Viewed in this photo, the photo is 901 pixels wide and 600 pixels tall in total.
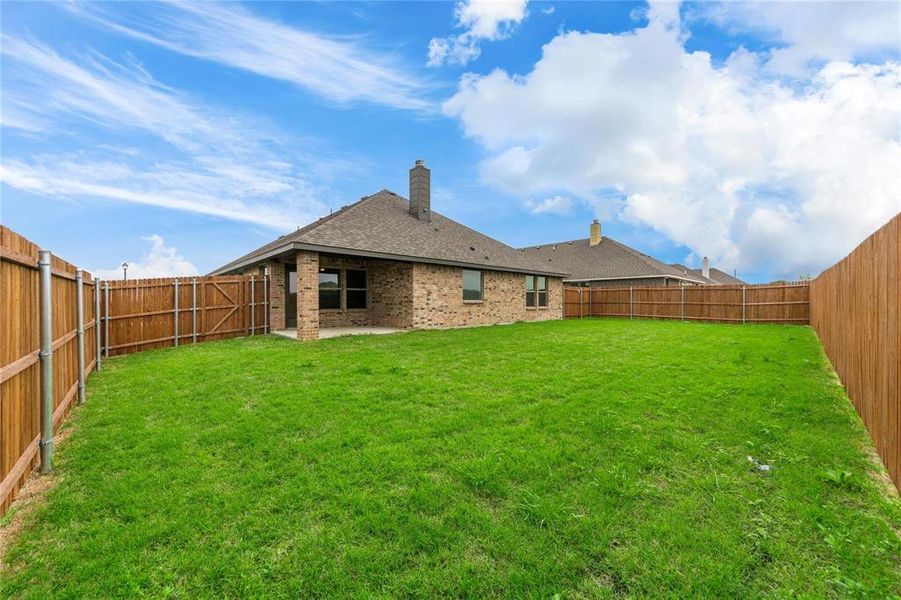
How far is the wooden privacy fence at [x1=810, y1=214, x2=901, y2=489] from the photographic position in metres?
3.36

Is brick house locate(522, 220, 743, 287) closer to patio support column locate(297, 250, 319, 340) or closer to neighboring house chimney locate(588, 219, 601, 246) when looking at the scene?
neighboring house chimney locate(588, 219, 601, 246)

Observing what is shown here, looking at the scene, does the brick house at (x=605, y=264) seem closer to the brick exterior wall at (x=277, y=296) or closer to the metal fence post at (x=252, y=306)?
the brick exterior wall at (x=277, y=296)

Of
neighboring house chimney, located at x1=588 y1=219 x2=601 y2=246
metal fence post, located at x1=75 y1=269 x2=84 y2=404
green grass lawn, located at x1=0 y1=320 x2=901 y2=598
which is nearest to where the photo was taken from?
green grass lawn, located at x1=0 y1=320 x2=901 y2=598

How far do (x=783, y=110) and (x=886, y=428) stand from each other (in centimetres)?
871

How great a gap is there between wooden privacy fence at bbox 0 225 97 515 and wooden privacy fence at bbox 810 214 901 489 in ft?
23.6

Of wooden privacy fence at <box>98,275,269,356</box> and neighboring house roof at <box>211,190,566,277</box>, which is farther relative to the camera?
neighboring house roof at <box>211,190,566,277</box>

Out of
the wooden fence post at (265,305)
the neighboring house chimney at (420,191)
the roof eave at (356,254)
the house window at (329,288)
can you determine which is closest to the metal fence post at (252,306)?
the wooden fence post at (265,305)

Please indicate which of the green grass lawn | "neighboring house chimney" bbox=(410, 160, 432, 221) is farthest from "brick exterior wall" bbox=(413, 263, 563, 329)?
the green grass lawn

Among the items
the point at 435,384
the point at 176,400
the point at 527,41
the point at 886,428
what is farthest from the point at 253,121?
the point at 886,428

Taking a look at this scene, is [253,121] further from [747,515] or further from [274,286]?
[747,515]

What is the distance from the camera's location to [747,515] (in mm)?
2885

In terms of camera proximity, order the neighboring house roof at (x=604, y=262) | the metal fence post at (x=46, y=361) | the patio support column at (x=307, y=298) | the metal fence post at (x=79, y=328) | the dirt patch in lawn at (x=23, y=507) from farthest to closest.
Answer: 1. the neighboring house roof at (x=604, y=262)
2. the patio support column at (x=307, y=298)
3. the metal fence post at (x=79, y=328)
4. the metal fence post at (x=46, y=361)
5. the dirt patch in lawn at (x=23, y=507)

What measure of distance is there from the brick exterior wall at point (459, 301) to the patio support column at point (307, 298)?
378 centimetres

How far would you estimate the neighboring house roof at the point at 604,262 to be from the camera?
86.7ft
